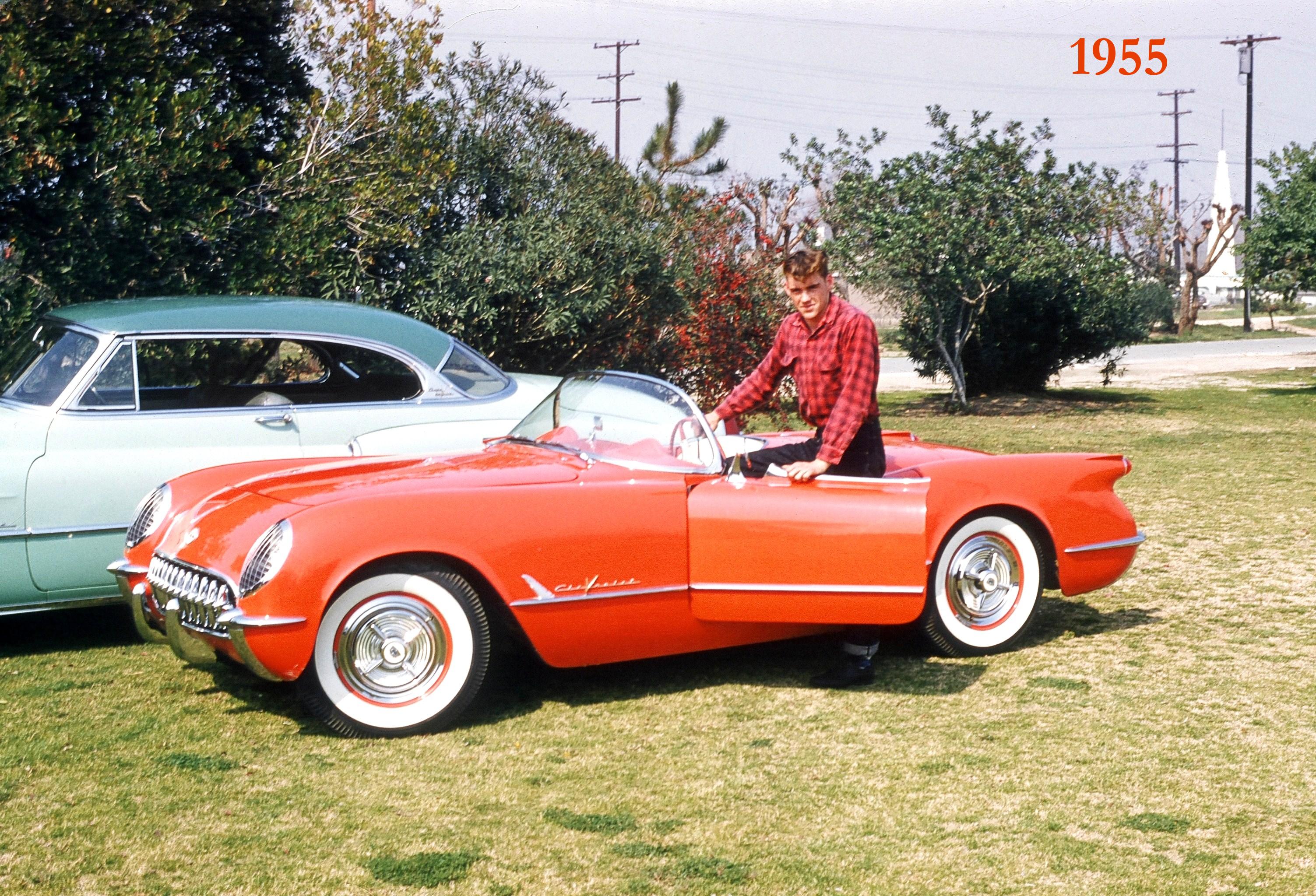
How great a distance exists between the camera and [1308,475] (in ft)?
40.2

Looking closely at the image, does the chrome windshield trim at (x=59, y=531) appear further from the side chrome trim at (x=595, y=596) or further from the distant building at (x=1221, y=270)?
the distant building at (x=1221, y=270)

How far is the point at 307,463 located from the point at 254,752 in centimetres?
139

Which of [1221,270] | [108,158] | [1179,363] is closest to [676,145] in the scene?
[1179,363]

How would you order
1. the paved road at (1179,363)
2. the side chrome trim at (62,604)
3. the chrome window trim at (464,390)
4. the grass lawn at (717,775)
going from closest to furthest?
the grass lawn at (717,775) → the side chrome trim at (62,604) → the chrome window trim at (464,390) → the paved road at (1179,363)

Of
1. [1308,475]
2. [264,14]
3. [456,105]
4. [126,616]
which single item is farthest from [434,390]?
[264,14]

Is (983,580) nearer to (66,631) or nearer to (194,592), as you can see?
(194,592)

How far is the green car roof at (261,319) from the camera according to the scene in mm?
6770

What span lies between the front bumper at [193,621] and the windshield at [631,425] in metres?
1.51

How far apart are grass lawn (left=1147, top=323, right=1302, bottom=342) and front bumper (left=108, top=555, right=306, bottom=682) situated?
4153cm

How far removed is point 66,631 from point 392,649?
2.82m

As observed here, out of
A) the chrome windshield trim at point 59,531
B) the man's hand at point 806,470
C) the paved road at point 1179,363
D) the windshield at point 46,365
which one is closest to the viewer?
the man's hand at point 806,470

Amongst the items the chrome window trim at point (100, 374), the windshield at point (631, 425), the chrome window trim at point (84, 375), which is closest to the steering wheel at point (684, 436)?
the windshield at point (631, 425)

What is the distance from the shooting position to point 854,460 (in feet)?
18.8

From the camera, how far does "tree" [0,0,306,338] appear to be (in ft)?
33.7
